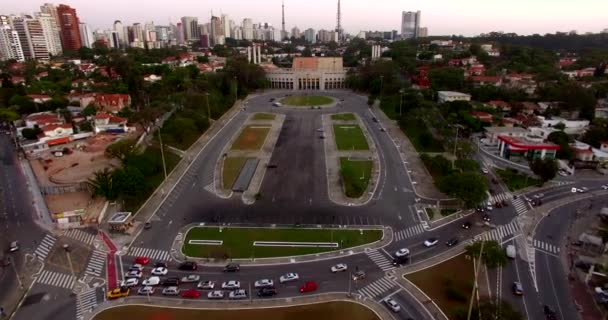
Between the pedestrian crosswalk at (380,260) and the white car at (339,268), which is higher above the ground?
the white car at (339,268)

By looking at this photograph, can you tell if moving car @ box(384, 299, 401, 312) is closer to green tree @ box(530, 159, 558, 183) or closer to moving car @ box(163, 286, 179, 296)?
moving car @ box(163, 286, 179, 296)

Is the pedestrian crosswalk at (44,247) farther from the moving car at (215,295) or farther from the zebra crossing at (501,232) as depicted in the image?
the zebra crossing at (501,232)

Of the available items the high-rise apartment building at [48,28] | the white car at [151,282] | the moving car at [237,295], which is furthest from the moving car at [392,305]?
the high-rise apartment building at [48,28]

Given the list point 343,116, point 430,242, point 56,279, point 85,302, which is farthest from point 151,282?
point 343,116

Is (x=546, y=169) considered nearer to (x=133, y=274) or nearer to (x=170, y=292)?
(x=170, y=292)

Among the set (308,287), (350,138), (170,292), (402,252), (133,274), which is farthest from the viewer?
(350,138)
